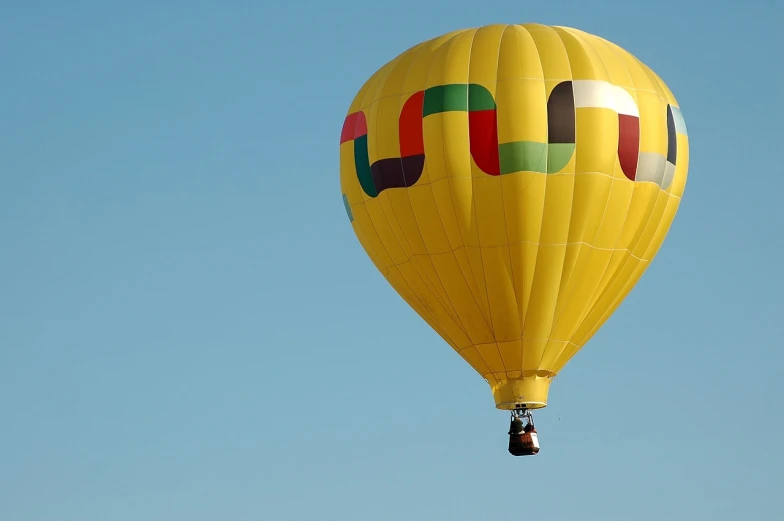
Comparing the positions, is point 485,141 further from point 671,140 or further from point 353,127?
point 671,140

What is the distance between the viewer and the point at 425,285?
36000mm

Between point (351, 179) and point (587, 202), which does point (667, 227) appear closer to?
point (587, 202)

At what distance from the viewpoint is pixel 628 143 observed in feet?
116

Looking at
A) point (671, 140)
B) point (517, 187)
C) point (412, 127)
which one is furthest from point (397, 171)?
point (671, 140)

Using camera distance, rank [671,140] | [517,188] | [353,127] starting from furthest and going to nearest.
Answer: [353,127], [671,140], [517,188]

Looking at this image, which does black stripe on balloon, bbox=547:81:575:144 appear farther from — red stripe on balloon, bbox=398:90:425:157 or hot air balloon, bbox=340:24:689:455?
red stripe on balloon, bbox=398:90:425:157

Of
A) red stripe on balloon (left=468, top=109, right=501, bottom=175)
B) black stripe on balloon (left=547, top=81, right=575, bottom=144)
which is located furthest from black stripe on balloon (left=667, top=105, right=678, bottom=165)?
red stripe on balloon (left=468, top=109, right=501, bottom=175)

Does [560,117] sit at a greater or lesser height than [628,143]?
greater

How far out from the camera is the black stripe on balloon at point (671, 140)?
36.3 metres

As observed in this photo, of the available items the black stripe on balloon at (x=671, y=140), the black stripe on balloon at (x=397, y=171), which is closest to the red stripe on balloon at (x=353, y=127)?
the black stripe on balloon at (x=397, y=171)

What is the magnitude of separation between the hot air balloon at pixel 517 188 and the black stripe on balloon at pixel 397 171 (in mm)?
15

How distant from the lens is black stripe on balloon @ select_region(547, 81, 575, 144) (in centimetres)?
3506

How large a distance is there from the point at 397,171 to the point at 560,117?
263cm

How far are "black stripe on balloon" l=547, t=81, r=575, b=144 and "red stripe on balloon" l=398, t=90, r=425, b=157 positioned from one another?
195 centimetres
